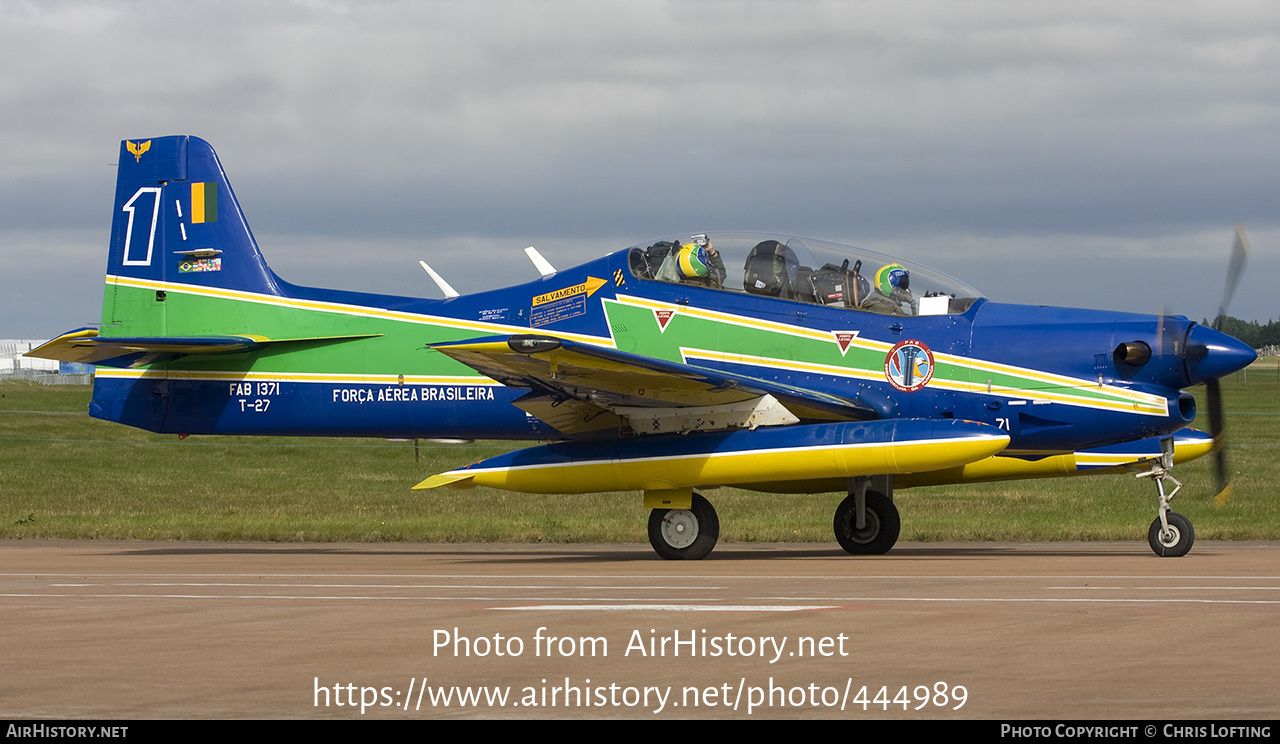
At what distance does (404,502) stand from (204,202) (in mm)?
11925

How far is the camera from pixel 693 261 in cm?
1509

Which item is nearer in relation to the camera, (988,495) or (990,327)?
(990,327)

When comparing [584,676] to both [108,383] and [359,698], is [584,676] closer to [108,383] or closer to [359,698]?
[359,698]

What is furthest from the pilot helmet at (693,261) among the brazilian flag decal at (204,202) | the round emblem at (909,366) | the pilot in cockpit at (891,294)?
the brazilian flag decal at (204,202)

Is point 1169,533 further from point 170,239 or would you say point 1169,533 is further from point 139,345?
point 170,239

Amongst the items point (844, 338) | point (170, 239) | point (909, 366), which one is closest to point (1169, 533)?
point (909, 366)

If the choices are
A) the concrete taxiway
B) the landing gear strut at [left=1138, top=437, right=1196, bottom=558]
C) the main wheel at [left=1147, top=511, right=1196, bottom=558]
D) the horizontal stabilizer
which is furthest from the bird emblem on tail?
the main wheel at [left=1147, top=511, right=1196, bottom=558]

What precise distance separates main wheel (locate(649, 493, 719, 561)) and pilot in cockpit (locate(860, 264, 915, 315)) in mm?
2803

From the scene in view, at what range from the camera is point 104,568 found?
47.8 feet

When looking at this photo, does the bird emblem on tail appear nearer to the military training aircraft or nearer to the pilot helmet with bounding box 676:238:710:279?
the military training aircraft

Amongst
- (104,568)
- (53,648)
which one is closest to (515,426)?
(104,568)

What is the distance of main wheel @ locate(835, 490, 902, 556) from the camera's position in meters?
15.8

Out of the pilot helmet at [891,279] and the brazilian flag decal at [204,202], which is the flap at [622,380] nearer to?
the pilot helmet at [891,279]
